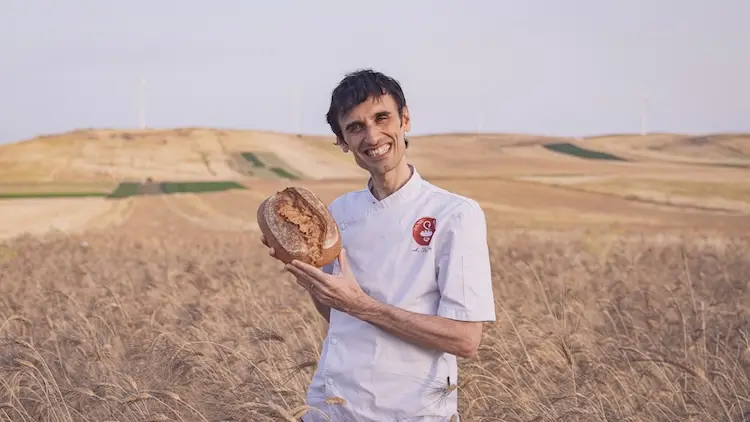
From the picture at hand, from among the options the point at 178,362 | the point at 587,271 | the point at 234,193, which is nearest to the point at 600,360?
the point at 178,362

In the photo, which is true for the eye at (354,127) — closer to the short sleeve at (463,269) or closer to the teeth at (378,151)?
the teeth at (378,151)

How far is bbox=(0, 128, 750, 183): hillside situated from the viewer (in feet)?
171

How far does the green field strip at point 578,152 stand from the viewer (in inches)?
2199

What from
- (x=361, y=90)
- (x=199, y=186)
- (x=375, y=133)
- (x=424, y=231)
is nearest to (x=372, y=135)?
(x=375, y=133)

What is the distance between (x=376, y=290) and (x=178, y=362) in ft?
7.57

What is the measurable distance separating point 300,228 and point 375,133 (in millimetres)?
390

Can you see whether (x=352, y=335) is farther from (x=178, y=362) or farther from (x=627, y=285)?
(x=627, y=285)

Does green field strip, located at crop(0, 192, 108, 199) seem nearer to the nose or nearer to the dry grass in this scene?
the dry grass

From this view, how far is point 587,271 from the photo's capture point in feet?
39.4

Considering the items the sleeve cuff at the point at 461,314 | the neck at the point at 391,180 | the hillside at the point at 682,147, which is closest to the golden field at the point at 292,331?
the sleeve cuff at the point at 461,314

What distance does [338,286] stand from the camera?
3.12 meters

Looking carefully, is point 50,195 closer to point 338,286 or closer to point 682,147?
point 682,147

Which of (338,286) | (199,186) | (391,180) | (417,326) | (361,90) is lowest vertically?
(199,186)

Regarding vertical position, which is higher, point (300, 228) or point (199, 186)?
point (300, 228)
